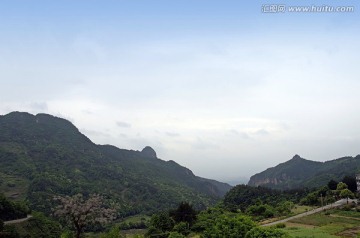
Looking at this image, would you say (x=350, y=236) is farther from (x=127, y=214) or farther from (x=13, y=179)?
(x=13, y=179)

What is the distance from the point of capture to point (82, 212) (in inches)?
857

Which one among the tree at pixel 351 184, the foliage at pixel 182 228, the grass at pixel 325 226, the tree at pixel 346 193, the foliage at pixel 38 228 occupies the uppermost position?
the tree at pixel 351 184

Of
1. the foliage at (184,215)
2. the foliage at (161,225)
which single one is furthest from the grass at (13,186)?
the foliage at (184,215)

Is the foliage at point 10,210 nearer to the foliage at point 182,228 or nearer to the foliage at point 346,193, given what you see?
the foliage at point 182,228

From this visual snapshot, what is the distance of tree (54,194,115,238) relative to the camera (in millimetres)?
21516

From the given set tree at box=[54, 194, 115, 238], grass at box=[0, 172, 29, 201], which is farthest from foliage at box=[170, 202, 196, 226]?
grass at box=[0, 172, 29, 201]

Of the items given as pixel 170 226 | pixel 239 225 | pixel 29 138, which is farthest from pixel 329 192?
pixel 29 138

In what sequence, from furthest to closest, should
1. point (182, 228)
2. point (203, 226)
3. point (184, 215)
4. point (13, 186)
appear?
point (13, 186)
point (184, 215)
point (182, 228)
point (203, 226)

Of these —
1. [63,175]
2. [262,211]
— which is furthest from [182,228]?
[63,175]

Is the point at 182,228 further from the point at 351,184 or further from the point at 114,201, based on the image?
the point at 114,201

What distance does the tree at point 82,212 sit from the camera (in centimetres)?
2152

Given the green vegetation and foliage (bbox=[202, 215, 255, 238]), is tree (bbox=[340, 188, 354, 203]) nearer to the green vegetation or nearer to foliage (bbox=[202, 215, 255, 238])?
the green vegetation

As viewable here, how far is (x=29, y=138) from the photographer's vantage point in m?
174

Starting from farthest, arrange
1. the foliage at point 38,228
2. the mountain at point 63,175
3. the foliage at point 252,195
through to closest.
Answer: the mountain at point 63,175 < the foliage at point 252,195 < the foliage at point 38,228
